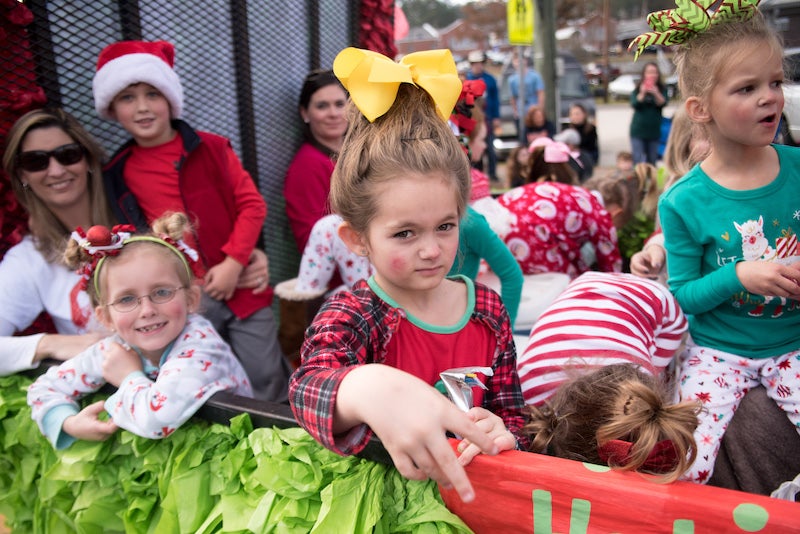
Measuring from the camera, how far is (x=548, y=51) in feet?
30.3

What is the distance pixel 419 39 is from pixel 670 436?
197ft

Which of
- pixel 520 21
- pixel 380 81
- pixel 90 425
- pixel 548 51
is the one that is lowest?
pixel 90 425

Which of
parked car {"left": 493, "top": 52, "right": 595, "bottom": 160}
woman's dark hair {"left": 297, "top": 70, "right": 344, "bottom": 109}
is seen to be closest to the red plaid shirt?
woman's dark hair {"left": 297, "top": 70, "right": 344, "bottom": 109}

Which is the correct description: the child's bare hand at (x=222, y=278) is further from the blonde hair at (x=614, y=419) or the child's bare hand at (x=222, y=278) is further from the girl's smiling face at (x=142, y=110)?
the blonde hair at (x=614, y=419)

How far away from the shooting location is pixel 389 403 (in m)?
1.04

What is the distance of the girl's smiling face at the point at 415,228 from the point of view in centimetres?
139

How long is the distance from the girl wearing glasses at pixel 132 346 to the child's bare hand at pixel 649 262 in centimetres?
146

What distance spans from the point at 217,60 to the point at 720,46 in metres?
2.64

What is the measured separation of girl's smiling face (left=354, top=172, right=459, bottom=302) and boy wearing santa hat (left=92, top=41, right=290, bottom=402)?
1550mm

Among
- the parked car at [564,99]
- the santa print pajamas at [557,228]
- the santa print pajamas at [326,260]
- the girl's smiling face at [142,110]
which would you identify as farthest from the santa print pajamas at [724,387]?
the parked car at [564,99]

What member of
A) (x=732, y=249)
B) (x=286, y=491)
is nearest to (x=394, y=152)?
(x=286, y=491)

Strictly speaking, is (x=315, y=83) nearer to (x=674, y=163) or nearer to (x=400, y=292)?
(x=674, y=163)

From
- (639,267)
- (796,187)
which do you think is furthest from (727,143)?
(639,267)

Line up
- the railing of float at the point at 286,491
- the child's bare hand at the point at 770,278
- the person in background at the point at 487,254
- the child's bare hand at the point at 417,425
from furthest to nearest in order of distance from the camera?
1. the person in background at the point at 487,254
2. the child's bare hand at the point at 770,278
3. the railing of float at the point at 286,491
4. the child's bare hand at the point at 417,425
